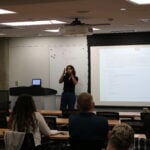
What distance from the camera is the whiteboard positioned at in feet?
38.0

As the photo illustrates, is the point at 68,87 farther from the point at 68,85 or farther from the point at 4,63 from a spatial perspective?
the point at 4,63

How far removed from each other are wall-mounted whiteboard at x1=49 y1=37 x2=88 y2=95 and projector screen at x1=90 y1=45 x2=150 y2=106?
27 cm

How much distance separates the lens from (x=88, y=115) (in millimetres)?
4566

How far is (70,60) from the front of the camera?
11758mm

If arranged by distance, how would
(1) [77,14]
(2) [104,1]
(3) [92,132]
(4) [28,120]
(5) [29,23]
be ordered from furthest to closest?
1. (5) [29,23]
2. (1) [77,14]
3. (2) [104,1]
4. (4) [28,120]
5. (3) [92,132]

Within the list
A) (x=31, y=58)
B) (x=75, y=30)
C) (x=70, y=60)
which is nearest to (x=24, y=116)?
(x=75, y=30)

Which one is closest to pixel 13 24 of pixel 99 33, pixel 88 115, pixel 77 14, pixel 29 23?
pixel 29 23

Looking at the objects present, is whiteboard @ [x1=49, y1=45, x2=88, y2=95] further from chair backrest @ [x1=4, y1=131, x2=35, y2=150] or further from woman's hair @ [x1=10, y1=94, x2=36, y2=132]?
chair backrest @ [x1=4, y1=131, x2=35, y2=150]

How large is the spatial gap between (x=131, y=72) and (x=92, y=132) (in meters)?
6.74

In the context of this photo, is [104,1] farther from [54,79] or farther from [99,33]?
[54,79]

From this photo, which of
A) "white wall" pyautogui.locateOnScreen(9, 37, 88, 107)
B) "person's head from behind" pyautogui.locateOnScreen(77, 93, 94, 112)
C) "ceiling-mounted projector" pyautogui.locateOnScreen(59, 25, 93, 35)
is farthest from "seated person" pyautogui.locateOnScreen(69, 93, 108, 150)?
"white wall" pyautogui.locateOnScreen(9, 37, 88, 107)

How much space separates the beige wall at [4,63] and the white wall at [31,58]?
10 centimetres

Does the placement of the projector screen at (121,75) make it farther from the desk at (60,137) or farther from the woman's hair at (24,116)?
the woman's hair at (24,116)

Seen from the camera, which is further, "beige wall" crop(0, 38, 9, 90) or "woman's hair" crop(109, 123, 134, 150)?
"beige wall" crop(0, 38, 9, 90)
